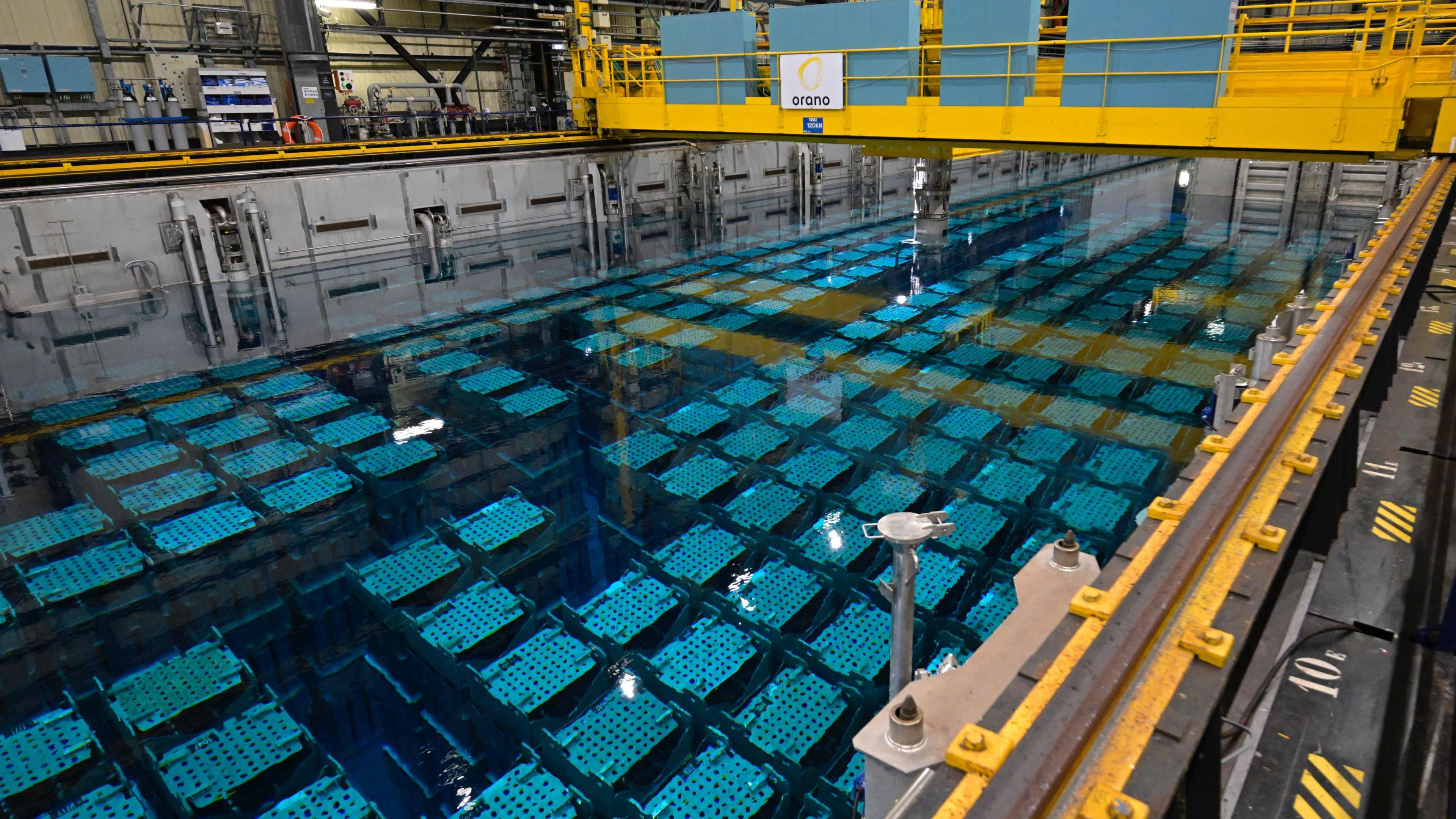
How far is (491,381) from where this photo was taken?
8.51 meters

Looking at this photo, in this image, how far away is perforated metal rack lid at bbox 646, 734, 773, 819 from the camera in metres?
3.57

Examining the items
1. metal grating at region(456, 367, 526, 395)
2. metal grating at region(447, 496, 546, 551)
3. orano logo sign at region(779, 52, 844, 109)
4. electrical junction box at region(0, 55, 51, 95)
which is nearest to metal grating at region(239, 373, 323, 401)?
metal grating at region(456, 367, 526, 395)

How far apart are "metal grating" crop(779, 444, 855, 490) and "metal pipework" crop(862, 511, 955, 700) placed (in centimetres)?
347

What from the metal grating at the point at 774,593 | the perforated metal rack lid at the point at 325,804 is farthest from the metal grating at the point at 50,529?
the metal grating at the point at 774,593

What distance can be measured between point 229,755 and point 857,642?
3.28 m

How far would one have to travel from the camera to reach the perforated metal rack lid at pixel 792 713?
3930mm

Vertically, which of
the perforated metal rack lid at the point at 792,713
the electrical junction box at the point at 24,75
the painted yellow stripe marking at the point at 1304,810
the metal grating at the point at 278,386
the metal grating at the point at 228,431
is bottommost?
the perforated metal rack lid at the point at 792,713

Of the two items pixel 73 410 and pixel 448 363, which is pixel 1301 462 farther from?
pixel 73 410

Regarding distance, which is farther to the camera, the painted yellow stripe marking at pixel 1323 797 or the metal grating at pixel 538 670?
the metal grating at pixel 538 670

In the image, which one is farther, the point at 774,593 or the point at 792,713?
the point at 774,593

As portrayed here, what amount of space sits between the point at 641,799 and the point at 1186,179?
21572mm

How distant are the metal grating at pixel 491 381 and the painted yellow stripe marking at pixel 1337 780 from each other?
741 centimetres

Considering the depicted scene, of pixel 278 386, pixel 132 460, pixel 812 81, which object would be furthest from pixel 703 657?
pixel 812 81

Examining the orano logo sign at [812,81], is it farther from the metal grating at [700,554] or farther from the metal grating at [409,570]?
the metal grating at [409,570]
